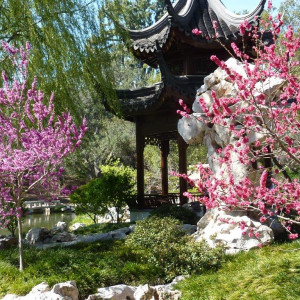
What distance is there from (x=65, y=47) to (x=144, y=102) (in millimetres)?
2654

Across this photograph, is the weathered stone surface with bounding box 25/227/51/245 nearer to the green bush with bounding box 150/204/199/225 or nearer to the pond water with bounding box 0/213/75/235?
the green bush with bounding box 150/204/199/225

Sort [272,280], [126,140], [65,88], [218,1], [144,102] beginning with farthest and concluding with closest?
[126,140] < [218,1] < [144,102] < [65,88] < [272,280]

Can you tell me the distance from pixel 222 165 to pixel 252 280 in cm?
243

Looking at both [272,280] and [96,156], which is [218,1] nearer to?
[272,280]

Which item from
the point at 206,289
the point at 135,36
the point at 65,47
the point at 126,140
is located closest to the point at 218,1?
the point at 135,36

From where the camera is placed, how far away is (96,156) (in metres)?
23.6

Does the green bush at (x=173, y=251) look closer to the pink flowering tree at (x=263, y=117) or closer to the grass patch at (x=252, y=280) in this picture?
the grass patch at (x=252, y=280)

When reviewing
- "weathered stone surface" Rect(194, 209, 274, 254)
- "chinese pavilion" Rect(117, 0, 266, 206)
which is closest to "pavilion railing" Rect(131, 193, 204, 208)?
"chinese pavilion" Rect(117, 0, 266, 206)

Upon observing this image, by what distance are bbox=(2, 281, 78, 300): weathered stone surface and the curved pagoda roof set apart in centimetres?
570

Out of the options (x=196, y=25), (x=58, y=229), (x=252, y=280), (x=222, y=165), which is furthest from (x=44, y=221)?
(x=252, y=280)

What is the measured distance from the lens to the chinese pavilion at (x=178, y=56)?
827 cm

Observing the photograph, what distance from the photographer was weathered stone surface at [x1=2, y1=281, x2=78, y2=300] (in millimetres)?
4202

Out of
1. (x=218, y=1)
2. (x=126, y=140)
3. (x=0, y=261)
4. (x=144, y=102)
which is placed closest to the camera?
(x=0, y=261)

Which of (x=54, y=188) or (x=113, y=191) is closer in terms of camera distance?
(x=54, y=188)
